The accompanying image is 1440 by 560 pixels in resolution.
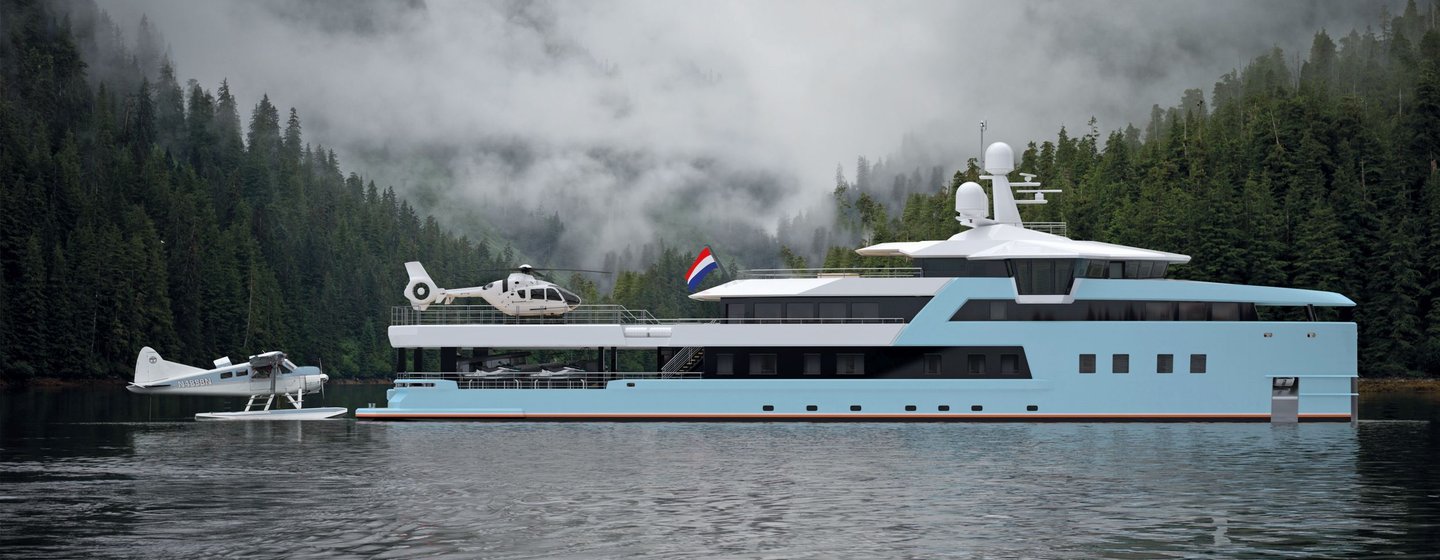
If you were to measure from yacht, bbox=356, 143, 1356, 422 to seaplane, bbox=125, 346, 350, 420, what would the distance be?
5052 millimetres

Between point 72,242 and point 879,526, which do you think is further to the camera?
point 72,242

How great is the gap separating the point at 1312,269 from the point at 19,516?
6465cm

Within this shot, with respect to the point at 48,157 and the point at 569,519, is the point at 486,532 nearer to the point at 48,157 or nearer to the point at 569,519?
the point at 569,519

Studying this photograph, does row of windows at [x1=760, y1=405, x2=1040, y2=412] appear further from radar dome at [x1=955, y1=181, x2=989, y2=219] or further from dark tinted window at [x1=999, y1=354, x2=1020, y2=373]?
radar dome at [x1=955, y1=181, x2=989, y2=219]

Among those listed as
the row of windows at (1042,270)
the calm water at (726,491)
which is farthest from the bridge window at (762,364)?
the row of windows at (1042,270)

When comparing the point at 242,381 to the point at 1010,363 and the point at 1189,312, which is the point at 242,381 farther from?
the point at 1189,312

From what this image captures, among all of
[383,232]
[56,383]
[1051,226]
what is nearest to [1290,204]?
[1051,226]

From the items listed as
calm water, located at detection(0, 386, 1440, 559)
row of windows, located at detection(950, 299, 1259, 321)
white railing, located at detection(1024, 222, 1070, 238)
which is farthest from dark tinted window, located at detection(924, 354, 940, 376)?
white railing, located at detection(1024, 222, 1070, 238)

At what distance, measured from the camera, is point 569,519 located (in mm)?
20766

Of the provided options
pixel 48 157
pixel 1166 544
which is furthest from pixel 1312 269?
pixel 48 157

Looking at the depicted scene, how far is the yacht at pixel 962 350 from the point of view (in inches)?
1398

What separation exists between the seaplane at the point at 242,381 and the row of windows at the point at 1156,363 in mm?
22634

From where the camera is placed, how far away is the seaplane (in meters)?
40.6

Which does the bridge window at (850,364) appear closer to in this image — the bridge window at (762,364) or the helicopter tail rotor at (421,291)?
the bridge window at (762,364)
